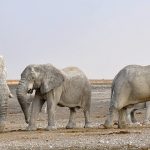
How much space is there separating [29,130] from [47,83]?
1.23 meters

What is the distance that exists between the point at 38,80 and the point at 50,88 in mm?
353

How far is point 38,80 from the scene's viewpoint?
16.9 metres

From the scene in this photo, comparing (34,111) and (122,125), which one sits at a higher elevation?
(34,111)

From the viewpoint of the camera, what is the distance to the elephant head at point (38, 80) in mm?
16656

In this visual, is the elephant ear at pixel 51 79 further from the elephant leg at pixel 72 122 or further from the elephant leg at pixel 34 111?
the elephant leg at pixel 72 122

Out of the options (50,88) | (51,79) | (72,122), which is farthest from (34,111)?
(72,122)

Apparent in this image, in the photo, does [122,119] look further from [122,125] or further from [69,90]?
[69,90]

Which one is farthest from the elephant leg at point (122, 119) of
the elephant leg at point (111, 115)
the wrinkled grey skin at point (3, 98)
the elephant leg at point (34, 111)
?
the wrinkled grey skin at point (3, 98)

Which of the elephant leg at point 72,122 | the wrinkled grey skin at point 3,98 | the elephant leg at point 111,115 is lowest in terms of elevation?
the elephant leg at point 72,122

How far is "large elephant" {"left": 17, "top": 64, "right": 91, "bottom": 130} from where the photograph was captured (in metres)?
16.8

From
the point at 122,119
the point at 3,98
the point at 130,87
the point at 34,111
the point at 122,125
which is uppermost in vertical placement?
the point at 130,87

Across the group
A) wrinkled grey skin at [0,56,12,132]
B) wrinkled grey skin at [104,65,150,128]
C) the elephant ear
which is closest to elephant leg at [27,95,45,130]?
the elephant ear

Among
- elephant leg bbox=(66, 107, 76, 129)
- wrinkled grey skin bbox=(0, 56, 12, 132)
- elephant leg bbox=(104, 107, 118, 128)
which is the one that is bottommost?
elephant leg bbox=(66, 107, 76, 129)

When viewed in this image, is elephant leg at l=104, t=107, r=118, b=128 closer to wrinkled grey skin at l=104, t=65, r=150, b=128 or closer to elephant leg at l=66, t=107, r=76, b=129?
wrinkled grey skin at l=104, t=65, r=150, b=128
